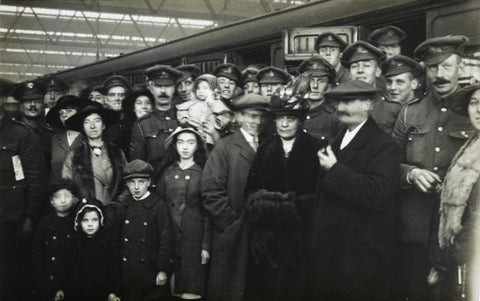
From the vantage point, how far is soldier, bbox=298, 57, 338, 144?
15.7 feet

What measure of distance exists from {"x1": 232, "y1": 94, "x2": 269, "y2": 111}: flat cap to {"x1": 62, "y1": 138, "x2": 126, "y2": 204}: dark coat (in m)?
1.24

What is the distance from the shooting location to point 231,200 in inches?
199

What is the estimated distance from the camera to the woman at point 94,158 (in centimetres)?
545

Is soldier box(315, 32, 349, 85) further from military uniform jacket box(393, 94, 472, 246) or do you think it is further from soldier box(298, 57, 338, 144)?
military uniform jacket box(393, 94, 472, 246)

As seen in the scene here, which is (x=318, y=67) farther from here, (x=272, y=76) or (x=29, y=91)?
(x=29, y=91)

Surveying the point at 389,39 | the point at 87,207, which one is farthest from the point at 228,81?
the point at 87,207

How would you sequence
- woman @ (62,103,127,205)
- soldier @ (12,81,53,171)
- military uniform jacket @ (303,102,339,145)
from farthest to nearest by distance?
soldier @ (12,81,53,171) < woman @ (62,103,127,205) < military uniform jacket @ (303,102,339,145)

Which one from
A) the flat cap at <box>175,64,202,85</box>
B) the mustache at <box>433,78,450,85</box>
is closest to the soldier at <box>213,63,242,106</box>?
the flat cap at <box>175,64,202,85</box>

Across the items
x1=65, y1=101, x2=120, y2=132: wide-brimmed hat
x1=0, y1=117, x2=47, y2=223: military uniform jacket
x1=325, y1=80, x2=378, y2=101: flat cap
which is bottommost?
x1=0, y1=117, x2=47, y2=223: military uniform jacket

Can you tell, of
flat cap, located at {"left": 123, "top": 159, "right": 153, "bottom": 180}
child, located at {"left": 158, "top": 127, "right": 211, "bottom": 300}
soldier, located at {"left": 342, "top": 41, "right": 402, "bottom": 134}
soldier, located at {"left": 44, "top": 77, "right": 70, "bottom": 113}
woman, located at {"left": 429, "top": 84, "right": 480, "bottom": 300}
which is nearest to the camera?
woman, located at {"left": 429, "top": 84, "right": 480, "bottom": 300}

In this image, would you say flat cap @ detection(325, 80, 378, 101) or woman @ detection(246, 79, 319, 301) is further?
woman @ detection(246, 79, 319, 301)

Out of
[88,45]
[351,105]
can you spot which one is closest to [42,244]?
[88,45]

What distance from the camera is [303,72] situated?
4.93 meters

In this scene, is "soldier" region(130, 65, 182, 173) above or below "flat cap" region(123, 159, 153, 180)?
above
